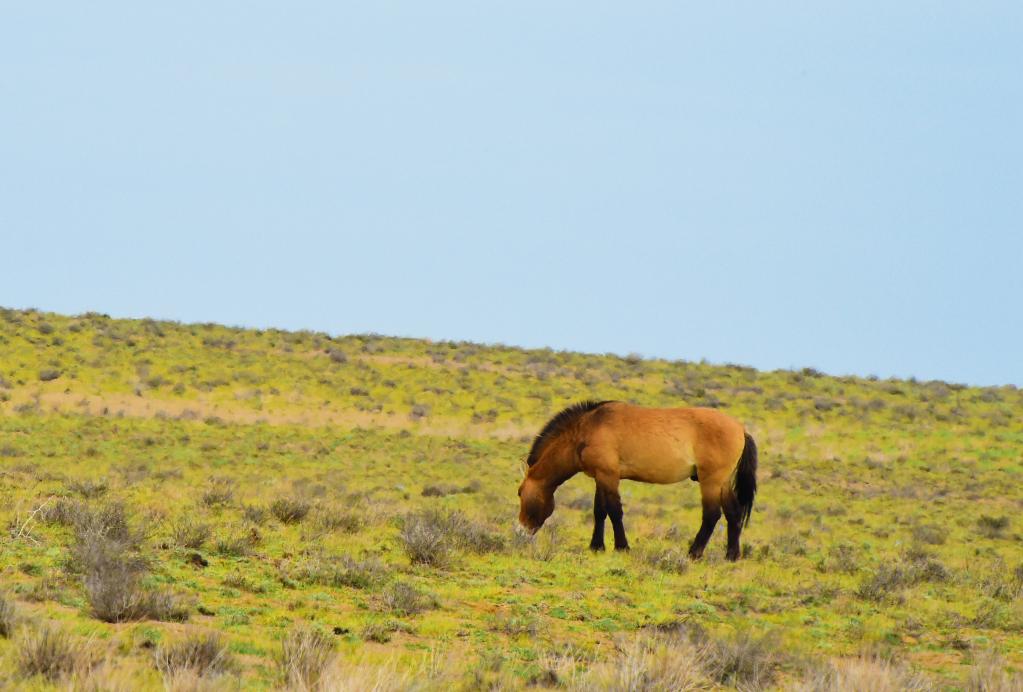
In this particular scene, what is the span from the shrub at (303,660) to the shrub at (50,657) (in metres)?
1.24

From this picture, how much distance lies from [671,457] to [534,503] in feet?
6.99

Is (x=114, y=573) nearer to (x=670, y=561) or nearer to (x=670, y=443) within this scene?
(x=670, y=561)

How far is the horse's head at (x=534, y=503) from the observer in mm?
16203

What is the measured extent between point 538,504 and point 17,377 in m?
32.0

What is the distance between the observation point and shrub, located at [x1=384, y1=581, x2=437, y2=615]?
10.7m

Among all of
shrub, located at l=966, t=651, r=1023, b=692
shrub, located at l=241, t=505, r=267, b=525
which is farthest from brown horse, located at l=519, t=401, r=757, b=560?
shrub, located at l=966, t=651, r=1023, b=692

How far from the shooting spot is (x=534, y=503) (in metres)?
16.2

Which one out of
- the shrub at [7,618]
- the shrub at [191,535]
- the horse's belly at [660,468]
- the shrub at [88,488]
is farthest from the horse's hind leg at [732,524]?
the shrub at [7,618]

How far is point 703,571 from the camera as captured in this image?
47.9 ft

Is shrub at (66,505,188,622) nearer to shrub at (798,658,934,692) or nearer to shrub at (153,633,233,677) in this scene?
shrub at (153,633,233,677)

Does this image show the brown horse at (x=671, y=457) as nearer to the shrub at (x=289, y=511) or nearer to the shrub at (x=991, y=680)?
the shrub at (x=289, y=511)

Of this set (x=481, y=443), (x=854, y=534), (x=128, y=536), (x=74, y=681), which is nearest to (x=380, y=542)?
(x=128, y=536)

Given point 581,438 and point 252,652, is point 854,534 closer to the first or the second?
point 581,438

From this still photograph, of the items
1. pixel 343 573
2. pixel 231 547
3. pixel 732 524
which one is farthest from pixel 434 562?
pixel 732 524
